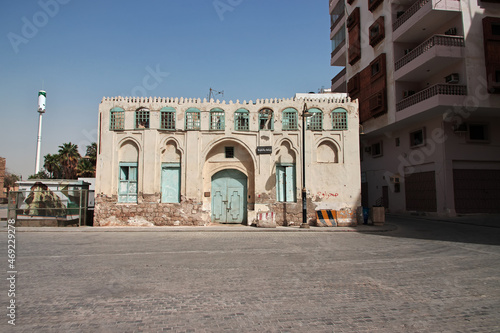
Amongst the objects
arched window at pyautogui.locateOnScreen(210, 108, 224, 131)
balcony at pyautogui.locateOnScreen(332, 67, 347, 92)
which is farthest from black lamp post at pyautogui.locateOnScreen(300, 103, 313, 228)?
balcony at pyautogui.locateOnScreen(332, 67, 347, 92)

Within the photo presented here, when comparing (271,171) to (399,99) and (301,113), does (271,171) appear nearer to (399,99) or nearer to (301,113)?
(301,113)

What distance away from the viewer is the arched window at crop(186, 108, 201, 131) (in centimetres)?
1906

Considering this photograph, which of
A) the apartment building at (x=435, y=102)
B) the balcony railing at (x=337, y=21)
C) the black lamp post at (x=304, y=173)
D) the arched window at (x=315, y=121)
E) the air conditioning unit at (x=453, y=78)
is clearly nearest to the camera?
the black lamp post at (x=304, y=173)

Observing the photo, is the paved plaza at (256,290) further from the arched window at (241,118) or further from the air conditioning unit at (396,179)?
the air conditioning unit at (396,179)

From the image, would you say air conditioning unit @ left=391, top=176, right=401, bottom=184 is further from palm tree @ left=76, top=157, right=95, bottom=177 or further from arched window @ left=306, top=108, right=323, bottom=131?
palm tree @ left=76, top=157, right=95, bottom=177

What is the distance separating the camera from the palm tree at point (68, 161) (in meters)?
42.5

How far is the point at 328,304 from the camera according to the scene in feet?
16.2

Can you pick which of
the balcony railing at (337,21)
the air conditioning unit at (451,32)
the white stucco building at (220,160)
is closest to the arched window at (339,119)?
the white stucco building at (220,160)

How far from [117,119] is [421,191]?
21.8m

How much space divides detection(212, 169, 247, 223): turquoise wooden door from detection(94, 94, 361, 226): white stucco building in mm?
60

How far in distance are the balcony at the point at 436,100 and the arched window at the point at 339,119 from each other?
6.28 meters

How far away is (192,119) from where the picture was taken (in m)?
19.1

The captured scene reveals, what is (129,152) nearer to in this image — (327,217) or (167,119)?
(167,119)

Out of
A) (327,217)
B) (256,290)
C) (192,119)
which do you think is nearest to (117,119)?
(192,119)
